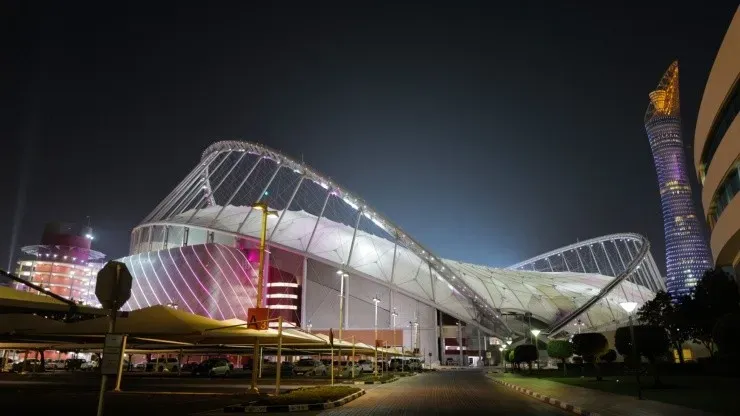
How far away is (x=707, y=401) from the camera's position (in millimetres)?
21484

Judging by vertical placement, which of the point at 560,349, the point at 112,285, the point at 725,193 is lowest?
the point at 560,349

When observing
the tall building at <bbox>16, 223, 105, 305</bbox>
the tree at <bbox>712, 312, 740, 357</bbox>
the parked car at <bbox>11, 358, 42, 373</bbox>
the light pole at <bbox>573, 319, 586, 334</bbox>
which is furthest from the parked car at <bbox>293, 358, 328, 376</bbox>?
the tall building at <bbox>16, 223, 105, 305</bbox>

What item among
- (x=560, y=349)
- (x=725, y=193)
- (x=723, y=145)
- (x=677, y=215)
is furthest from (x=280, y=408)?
(x=677, y=215)

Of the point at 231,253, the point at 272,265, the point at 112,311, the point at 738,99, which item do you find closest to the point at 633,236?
the point at 272,265

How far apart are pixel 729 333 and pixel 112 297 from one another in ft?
90.9

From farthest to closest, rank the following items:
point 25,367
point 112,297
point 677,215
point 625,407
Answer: point 677,215 → point 25,367 → point 625,407 → point 112,297

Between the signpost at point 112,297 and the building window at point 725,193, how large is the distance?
37.9 metres

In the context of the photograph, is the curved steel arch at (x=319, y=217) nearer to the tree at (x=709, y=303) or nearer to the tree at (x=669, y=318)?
the tree at (x=669, y=318)

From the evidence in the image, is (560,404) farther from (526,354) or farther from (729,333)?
(526,354)

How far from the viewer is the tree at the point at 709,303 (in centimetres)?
5294

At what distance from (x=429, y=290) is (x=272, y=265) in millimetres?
28718

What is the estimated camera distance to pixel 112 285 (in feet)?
30.7

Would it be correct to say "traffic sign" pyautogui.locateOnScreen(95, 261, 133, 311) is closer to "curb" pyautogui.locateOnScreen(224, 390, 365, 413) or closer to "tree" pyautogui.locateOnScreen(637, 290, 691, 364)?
"curb" pyautogui.locateOnScreen(224, 390, 365, 413)

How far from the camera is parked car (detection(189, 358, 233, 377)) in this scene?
56294 mm
